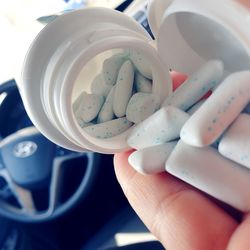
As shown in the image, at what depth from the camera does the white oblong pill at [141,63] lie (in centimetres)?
59

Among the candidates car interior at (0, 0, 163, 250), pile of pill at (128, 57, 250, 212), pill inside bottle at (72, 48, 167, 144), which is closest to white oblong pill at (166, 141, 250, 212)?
pile of pill at (128, 57, 250, 212)

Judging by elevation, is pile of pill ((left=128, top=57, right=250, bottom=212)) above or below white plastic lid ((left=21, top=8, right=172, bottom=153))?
below

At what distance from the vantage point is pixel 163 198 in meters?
0.53

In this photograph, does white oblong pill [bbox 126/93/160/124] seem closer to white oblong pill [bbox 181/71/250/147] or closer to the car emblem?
white oblong pill [bbox 181/71/250/147]

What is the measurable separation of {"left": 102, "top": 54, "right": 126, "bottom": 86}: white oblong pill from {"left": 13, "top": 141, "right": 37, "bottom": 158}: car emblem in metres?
0.22

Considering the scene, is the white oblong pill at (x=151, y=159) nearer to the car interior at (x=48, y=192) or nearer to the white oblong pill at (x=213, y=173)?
the white oblong pill at (x=213, y=173)

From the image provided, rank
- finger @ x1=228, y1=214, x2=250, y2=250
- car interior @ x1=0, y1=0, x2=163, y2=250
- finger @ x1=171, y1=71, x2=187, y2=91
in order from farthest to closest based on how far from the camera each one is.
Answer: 1. car interior @ x1=0, y1=0, x2=163, y2=250
2. finger @ x1=171, y1=71, x2=187, y2=91
3. finger @ x1=228, y1=214, x2=250, y2=250

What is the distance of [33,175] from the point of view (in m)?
0.76

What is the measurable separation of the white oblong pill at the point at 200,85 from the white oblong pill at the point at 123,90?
73 millimetres

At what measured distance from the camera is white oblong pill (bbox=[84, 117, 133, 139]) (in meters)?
0.56

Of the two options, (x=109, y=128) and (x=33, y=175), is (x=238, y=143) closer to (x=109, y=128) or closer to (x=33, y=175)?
(x=109, y=128)

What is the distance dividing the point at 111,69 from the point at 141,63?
38mm

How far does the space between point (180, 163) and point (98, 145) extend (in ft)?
0.35

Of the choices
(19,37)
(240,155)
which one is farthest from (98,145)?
(19,37)
